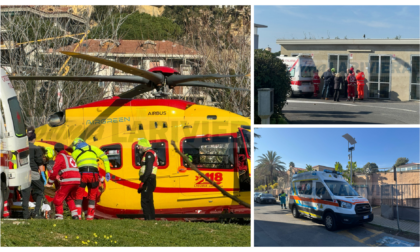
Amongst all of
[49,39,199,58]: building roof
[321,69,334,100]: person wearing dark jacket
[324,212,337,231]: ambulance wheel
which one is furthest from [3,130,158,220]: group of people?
[49,39,199,58]: building roof

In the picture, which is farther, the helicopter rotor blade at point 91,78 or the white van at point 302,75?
the white van at point 302,75

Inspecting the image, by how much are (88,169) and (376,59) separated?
824cm

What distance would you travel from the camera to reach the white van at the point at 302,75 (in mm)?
11000

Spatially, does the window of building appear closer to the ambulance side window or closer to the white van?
the ambulance side window

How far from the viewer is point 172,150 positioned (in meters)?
7.11

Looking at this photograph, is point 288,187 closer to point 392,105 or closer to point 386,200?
point 386,200

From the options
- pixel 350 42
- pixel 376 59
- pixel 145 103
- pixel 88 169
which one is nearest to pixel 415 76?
pixel 376 59

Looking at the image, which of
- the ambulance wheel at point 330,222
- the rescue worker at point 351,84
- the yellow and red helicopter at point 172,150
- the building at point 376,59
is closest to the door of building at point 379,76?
the building at point 376,59

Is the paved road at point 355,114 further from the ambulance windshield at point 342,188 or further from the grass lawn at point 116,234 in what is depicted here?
the grass lawn at point 116,234

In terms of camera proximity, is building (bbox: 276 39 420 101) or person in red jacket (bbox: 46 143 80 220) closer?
person in red jacket (bbox: 46 143 80 220)

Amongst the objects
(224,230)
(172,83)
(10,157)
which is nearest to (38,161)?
(10,157)

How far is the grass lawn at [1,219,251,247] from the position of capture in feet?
18.3

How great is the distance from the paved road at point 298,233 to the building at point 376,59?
4679 mm

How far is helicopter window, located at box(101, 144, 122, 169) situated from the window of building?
350 cm
